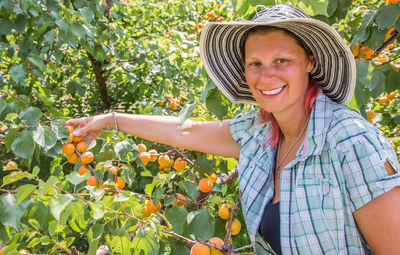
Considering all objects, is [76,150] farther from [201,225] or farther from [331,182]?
[331,182]

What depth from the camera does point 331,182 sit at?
1112mm

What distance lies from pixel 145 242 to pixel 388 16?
1315mm

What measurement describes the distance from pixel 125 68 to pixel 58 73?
0.82 meters

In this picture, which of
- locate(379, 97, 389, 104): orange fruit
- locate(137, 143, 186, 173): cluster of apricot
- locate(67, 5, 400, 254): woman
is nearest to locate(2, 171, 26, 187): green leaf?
locate(67, 5, 400, 254): woman

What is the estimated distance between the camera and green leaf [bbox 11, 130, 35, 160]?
4.64 ft

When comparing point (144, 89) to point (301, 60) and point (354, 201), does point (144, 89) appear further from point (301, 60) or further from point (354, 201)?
point (354, 201)

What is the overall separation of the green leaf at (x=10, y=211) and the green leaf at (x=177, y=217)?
542 millimetres

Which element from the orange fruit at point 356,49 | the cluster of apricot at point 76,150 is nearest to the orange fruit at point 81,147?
the cluster of apricot at point 76,150

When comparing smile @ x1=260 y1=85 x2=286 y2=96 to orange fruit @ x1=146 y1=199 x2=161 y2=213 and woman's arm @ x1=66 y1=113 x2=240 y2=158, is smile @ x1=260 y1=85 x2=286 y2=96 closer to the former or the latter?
woman's arm @ x1=66 y1=113 x2=240 y2=158

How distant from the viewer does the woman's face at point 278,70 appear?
1.27m

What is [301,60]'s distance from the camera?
131 cm

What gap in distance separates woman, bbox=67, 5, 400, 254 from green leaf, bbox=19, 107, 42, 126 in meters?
0.19

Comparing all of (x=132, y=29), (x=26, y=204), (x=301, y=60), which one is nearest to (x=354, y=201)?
(x=301, y=60)

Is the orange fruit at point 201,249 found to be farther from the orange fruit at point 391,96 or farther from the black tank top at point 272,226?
the orange fruit at point 391,96
